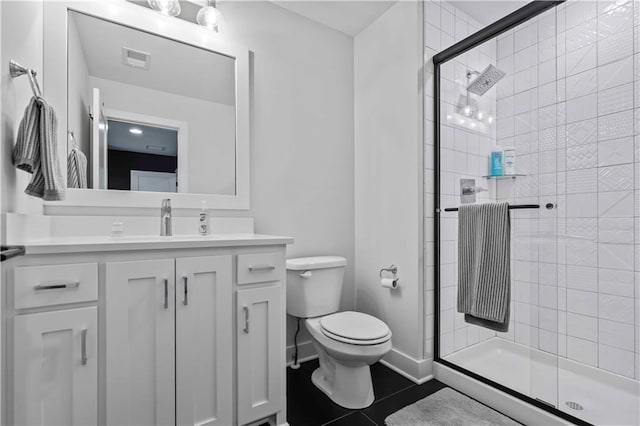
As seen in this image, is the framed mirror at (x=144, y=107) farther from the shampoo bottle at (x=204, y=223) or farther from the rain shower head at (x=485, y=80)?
the rain shower head at (x=485, y=80)

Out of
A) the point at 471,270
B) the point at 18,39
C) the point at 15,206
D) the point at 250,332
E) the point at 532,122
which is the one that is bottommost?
the point at 250,332

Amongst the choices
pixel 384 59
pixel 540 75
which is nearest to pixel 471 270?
pixel 540 75

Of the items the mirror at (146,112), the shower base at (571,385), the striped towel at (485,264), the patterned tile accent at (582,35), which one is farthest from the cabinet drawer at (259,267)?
the patterned tile accent at (582,35)

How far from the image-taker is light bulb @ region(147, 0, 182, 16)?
66.2 inches

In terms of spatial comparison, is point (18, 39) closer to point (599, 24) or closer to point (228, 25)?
point (228, 25)

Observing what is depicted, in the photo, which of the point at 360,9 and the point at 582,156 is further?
the point at 360,9

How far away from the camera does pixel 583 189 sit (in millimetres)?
1535

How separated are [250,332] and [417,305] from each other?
1.06 meters

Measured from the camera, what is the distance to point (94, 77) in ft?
5.26

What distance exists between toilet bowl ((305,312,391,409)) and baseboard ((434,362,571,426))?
503mm


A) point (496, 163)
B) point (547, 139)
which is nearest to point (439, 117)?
point (496, 163)

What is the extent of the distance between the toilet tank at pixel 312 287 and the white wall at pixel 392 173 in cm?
40

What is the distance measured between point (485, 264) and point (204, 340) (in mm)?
1449

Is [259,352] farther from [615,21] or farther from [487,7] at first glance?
[487,7]
